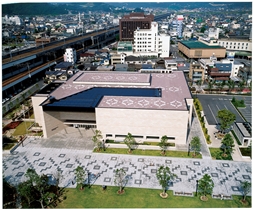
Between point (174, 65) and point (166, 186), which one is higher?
point (174, 65)

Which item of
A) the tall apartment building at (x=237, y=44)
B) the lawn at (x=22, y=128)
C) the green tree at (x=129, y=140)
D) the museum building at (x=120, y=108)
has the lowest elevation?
the lawn at (x=22, y=128)

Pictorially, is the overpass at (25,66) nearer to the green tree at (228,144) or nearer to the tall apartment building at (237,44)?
the green tree at (228,144)

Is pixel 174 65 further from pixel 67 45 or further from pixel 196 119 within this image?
pixel 67 45

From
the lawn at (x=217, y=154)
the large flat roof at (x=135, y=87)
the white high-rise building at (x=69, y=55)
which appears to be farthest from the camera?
the white high-rise building at (x=69, y=55)

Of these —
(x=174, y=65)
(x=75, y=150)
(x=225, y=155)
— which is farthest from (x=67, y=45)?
(x=225, y=155)

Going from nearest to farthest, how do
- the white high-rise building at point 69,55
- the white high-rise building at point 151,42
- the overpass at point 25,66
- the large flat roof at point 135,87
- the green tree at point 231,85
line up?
the large flat roof at point 135,87 < the overpass at point 25,66 < the green tree at point 231,85 < the white high-rise building at point 69,55 < the white high-rise building at point 151,42

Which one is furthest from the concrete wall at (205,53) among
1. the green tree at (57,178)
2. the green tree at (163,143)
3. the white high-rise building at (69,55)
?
the green tree at (57,178)

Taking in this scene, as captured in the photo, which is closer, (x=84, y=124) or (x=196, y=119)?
(x=84, y=124)

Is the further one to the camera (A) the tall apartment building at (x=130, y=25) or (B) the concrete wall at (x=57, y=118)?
(A) the tall apartment building at (x=130, y=25)
